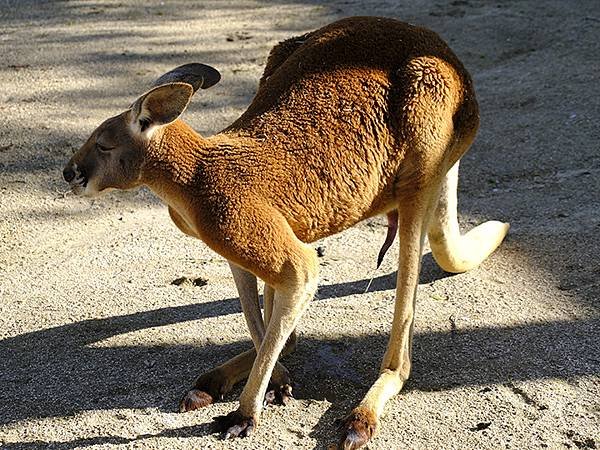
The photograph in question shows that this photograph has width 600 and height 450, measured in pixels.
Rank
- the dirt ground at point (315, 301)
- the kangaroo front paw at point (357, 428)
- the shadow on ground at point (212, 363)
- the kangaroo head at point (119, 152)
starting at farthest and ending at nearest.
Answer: the shadow on ground at point (212, 363) → the dirt ground at point (315, 301) → the kangaroo front paw at point (357, 428) → the kangaroo head at point (119, 152)

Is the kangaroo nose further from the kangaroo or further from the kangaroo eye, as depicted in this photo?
the kangaroo eye

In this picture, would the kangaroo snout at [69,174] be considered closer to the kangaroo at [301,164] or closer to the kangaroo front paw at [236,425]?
the kangaroo at [301,164]

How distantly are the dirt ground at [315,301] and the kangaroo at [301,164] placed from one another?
6.8 inches

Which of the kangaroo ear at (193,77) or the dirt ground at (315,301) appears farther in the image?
the dirt ground at (315,301)

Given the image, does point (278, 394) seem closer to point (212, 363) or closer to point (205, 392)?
point (205, 392)

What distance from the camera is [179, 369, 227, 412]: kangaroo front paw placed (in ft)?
10.2

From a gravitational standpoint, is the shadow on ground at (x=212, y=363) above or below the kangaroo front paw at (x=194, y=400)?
below

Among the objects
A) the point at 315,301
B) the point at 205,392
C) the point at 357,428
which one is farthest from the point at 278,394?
the point at 315,301

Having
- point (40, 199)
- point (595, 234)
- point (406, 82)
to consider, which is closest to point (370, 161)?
point (406, 82)

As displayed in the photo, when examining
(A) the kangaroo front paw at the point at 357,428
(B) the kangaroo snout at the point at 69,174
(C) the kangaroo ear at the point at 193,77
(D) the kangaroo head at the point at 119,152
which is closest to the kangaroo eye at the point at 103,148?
(D) the kangaroo head at the point at 119,152

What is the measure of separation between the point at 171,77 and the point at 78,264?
1.49 meters

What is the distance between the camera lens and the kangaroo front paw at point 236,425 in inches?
116

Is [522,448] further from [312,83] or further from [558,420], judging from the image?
[312,83]

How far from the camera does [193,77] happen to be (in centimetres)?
291
